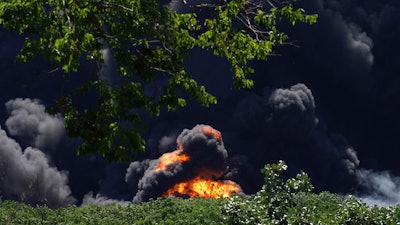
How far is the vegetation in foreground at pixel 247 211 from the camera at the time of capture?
1484 inches

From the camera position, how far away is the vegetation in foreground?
37688mm

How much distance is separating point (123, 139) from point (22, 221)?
89861mm

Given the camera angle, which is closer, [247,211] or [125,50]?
[125,50]

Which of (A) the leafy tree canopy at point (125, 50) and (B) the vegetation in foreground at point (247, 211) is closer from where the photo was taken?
(A) the leafy tree canopy at point (125, 50)

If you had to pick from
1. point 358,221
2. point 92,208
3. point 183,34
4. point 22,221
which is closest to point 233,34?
point 183,34

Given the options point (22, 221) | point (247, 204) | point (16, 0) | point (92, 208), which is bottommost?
point (16, 0)

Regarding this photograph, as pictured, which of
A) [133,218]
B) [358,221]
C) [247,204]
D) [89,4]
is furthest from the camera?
[133,218]

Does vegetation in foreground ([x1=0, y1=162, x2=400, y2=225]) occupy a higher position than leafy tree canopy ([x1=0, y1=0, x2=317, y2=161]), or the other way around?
vegetation in foreground ([x1=0, y1=162, x2=400, y2=225])

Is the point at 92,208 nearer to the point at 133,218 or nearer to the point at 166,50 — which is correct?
the point at 133,218

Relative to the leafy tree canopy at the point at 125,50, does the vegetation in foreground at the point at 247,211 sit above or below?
above

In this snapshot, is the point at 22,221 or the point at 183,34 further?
the point at 22,221

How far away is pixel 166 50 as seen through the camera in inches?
925

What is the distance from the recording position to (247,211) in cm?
3978

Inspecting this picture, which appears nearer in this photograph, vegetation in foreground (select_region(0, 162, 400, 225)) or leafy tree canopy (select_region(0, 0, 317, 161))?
leafy tree canopy (select_region(0, 0, 317, 161))
